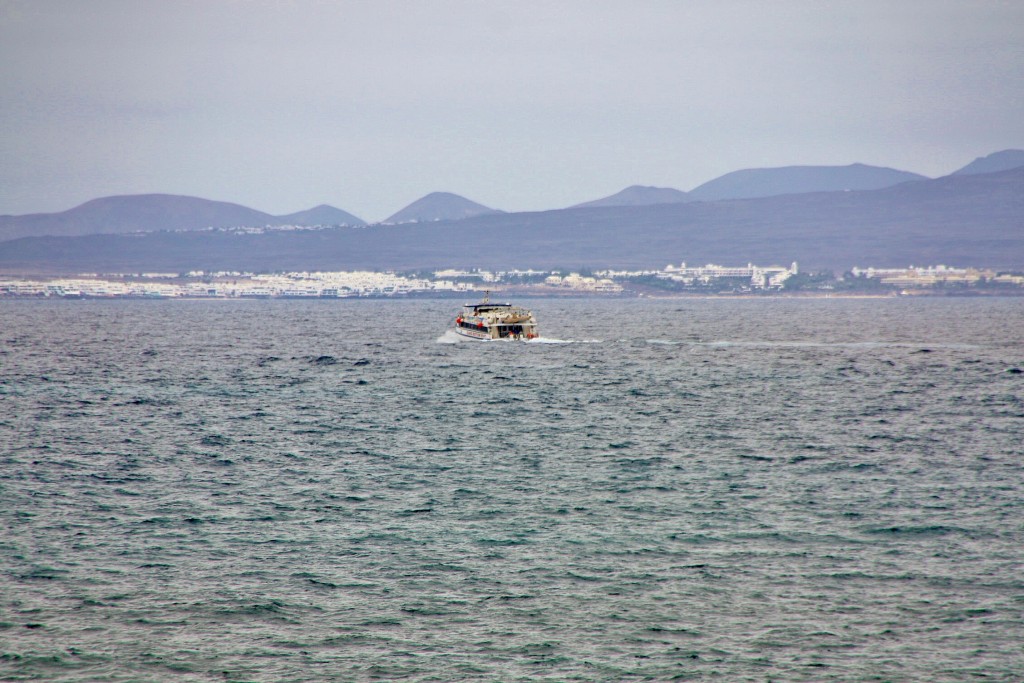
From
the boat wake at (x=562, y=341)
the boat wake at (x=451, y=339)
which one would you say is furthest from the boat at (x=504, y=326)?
the boat wake at (x=451, y=339)

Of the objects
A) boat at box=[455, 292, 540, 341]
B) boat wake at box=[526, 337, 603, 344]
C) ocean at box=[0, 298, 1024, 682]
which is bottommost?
ocean at box=[0, 298, 1024, 682]

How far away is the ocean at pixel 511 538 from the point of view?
2594 cm

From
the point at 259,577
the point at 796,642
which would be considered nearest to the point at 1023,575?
the point at 796,642

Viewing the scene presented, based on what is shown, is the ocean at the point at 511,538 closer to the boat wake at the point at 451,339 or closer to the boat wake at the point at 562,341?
the boat wake at the point at 562,341

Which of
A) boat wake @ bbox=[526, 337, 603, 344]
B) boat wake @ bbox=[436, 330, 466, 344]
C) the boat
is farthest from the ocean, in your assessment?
boat wake @ bbox=[436, 330, 466, 344]

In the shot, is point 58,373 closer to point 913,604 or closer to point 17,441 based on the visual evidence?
point 17,441

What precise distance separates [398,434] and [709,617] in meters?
35.8

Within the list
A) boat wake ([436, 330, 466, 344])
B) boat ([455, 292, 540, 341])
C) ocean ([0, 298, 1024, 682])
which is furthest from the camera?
boat wake ([436, 330, 466, 344])

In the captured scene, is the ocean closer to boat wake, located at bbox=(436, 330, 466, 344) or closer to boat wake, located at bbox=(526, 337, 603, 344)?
boat wake, located at bbox=(526, 337, 603, 344)

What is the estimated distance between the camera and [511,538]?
3662 centimetres

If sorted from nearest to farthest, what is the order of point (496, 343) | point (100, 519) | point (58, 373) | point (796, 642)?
point (796, 642) < point (100, 519) < point (58, 373) < point (496, 343)

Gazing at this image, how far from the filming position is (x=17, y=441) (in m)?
57.5

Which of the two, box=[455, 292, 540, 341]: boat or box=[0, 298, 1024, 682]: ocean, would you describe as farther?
box=[455, 292, 540, 341]: boat

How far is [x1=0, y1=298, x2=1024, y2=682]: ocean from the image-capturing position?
25.9m
